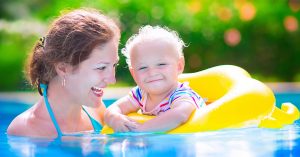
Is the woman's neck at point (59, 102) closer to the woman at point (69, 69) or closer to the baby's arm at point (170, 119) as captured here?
the woman at point (69, 69)

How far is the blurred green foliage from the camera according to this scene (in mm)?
11516

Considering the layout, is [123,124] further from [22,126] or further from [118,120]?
[22,126]

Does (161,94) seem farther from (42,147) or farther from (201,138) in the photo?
(42,147)

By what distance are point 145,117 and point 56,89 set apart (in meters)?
0.67

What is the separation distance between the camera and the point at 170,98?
16.0 ft

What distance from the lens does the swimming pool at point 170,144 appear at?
4.13 metres

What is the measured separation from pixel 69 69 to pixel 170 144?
A: 0.94 metres

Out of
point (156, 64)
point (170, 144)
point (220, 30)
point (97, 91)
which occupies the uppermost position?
point (156, 64)

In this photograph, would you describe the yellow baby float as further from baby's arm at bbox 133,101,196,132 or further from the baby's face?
the baby's face

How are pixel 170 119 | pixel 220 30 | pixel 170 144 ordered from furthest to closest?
pixel 220 30 < pixel 170 119 < pixel 170 144

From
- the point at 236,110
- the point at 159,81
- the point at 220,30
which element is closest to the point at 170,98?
the point at 159,81

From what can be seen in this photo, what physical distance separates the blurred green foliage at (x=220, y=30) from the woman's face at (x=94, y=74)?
21.6 ft

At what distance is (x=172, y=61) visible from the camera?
4.84 m

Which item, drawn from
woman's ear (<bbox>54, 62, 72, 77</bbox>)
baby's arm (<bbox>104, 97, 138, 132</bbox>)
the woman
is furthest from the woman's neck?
baby's arm (<bbox>104, 97, 138, 132</bbox>)
